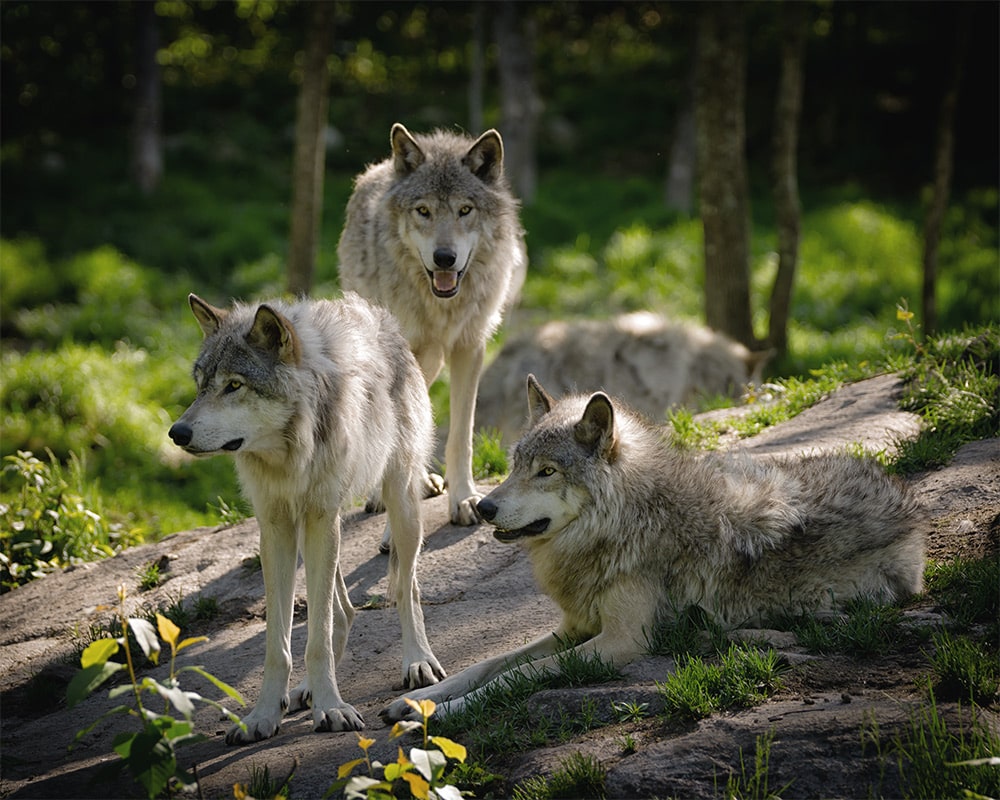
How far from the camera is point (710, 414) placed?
7.53 m

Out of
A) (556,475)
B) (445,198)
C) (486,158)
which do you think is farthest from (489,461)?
(556,475)

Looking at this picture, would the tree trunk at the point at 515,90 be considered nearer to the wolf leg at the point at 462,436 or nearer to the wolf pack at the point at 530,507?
the wolf leg at the point at 462,436

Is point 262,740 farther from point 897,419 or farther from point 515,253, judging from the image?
point 897,419

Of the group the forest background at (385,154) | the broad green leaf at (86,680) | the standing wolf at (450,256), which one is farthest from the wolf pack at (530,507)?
the forest background at (385,154)

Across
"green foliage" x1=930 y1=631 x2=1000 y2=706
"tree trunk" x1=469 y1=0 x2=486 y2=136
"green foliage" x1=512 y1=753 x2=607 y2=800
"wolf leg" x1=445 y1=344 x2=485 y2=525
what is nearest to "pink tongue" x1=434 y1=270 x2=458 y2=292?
"wolf leg" x1=445 y1=344 x2=485 y2=525

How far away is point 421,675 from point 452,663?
0.26 meters

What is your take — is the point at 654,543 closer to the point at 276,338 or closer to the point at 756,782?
the point at 756,782

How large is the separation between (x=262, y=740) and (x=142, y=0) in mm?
15115

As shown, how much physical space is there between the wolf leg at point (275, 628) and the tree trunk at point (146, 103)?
13.7m

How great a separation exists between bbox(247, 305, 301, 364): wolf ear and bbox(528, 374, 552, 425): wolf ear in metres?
1.20

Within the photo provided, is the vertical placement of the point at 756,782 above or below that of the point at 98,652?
below

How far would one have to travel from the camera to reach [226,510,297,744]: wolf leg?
4.20 meters

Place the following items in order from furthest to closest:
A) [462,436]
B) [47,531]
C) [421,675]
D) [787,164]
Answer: [787,164] → [47,531] → [462,436] → [421,675]

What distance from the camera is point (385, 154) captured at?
8.68m
